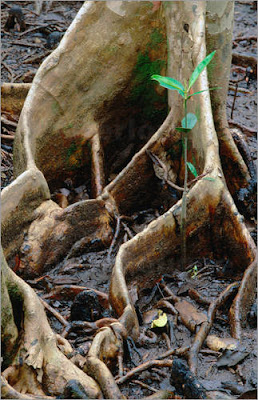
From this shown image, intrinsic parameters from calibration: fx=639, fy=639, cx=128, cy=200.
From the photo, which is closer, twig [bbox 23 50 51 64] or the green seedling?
the green seedling

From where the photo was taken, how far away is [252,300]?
538cm

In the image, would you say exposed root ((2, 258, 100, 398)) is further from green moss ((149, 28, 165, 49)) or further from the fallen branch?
the fallen branch

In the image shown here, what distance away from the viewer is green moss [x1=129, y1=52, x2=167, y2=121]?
7.01 metres

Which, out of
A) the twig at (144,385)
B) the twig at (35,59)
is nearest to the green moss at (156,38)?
the twig at (35,59)

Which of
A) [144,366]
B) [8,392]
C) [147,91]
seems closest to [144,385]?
[144,366]

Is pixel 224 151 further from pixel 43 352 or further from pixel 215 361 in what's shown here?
pixel 43 352

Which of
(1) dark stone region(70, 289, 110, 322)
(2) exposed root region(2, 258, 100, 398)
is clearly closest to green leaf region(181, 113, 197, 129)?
(1) dark stone region(70, 289, 110, 322)

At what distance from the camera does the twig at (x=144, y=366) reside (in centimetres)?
443

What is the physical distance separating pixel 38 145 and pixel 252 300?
2674 millimetres

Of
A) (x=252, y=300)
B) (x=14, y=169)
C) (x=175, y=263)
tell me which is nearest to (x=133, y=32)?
(x=14, y=169)

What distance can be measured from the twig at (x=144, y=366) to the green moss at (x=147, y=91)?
3.44m

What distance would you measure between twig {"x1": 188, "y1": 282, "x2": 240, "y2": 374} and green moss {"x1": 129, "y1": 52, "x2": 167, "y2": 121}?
2578mm

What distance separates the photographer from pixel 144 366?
4.50 metres

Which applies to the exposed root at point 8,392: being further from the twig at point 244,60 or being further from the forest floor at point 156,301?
the twig at point 244,60
